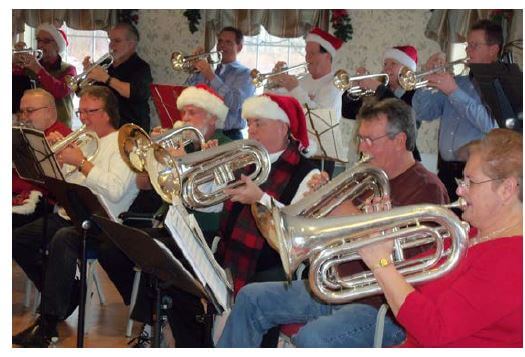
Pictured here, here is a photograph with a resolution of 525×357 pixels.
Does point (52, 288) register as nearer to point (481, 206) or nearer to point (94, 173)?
point (94, 173)

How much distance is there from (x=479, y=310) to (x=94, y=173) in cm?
218

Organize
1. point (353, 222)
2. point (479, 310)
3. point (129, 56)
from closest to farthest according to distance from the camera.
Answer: point (479, 310)
point (353, 222)
point (129, 56)

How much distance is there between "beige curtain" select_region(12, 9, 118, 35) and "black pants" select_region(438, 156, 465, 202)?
3.95 meters

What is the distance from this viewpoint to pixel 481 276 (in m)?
1.98

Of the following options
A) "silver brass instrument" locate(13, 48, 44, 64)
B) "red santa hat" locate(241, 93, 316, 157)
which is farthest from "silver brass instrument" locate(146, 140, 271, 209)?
"silver brass instrument" locate(13, 48, 44, 64)

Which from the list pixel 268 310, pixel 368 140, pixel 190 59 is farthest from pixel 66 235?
pixel 190 59

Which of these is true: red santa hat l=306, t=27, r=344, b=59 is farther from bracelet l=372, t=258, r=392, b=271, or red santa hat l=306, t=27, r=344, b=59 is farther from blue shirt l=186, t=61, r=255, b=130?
bracelet l=372, t=258, r=392, b=271

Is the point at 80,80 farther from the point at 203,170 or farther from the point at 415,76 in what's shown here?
the point at 203,170

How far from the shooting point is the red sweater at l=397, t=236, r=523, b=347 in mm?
1953

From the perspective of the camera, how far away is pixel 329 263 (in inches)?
88.1

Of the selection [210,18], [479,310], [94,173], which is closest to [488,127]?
[94,173]

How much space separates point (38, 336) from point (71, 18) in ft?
14.4

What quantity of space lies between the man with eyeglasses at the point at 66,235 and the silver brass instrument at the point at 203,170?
1.58 ft

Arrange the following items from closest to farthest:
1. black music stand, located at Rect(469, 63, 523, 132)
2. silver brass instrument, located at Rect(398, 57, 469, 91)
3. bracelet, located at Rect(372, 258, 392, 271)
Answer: bracelet, located at Rect(372, 258, 392, 271)
black music stand, located at Rect(469, 63, 523, 132)
silver brass instrument, located at Rect(398, 57, 469, 91)
